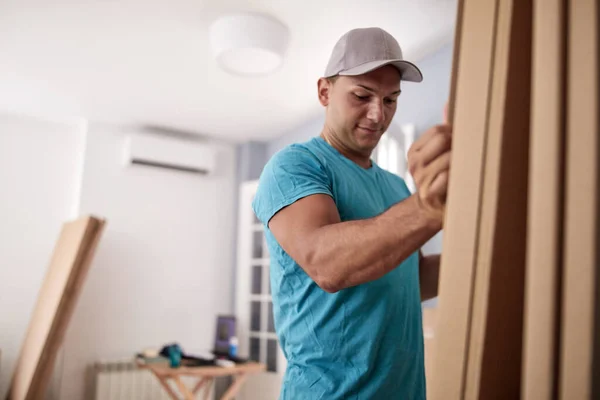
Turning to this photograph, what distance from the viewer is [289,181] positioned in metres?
0.72

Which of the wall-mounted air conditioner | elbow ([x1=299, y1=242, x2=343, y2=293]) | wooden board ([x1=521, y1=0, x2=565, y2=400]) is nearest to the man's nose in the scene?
elbow ([x1=299, y1=242, x2=343, y2=293])

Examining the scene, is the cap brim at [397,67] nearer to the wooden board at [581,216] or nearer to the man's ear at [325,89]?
the man's ear at [325,89]

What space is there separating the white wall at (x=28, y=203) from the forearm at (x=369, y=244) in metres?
3.54

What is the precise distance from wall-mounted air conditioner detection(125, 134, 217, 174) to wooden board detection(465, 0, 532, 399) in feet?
11.8

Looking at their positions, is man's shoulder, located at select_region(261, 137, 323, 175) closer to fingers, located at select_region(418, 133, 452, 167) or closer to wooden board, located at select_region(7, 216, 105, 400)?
fingers, located at select_region(418, 133, 452, 167)

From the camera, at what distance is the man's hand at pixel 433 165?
0.44m

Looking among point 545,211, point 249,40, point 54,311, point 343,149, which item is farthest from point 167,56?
point 545,211

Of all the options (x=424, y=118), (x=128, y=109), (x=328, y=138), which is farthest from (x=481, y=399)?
(x=128, y=109)

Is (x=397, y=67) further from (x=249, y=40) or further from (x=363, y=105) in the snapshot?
(x=249, y=40)

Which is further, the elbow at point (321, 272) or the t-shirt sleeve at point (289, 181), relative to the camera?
the t-shirt sleeve at point (289, 181)

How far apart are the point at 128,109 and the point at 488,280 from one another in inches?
136

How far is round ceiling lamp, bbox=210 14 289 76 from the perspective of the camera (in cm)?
217

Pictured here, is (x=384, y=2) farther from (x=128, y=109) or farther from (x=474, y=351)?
(x=128, y=109)

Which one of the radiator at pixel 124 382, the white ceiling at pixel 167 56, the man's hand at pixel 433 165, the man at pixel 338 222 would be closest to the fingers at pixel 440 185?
the man's hand at pixel 433 165
